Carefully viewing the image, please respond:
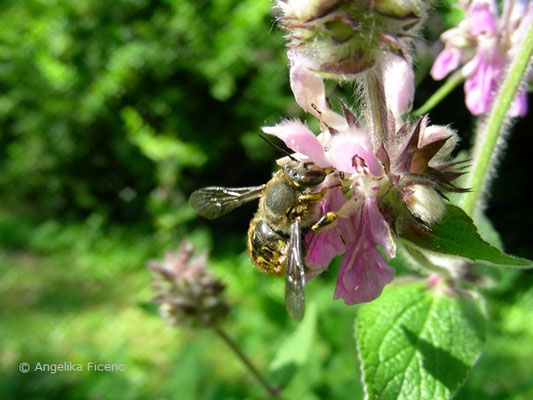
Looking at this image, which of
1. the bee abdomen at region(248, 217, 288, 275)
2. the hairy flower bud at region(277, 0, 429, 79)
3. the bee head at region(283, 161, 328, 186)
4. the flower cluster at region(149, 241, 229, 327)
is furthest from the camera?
the flower cluster at region(149, 241, 229, 327)

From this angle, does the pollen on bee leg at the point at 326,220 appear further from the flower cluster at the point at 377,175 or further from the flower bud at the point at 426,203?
the flower bud at the point at 426,203

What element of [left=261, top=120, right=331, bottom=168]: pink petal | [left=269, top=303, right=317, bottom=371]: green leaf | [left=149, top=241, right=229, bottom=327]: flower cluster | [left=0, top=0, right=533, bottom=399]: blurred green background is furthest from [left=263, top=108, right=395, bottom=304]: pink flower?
[left=0, top=0, right=533, bottom=399]: blurred green background

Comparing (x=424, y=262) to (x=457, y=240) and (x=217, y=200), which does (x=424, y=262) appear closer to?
(x=457, y=240)

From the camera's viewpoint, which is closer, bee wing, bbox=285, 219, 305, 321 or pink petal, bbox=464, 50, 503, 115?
bee wing, bbox=285, 219, 305, 321

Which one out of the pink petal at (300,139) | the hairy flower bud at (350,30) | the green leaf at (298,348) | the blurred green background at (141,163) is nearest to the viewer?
the hairy flower bud at (350,30)

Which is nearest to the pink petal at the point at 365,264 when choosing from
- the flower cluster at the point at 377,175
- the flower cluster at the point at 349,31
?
the flower cluster at the point at 377,175

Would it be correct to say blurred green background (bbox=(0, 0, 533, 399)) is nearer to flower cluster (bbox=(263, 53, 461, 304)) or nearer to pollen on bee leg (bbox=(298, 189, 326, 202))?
pollen on bee leg (bbox=(298, 189, 326, 202))
